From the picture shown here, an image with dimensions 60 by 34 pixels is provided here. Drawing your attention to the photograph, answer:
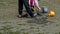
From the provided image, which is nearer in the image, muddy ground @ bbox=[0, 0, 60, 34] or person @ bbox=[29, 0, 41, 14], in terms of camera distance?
muddy ground @ bbox=[0, 0, 60, 34]

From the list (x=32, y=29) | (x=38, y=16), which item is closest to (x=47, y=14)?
(x=38, y=16)

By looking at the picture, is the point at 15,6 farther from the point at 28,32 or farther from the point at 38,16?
the point at 28,32

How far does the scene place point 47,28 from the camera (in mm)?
10148

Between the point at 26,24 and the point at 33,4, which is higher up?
the point at 33,4

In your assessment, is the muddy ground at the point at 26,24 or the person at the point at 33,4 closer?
the muddy ground at the point at 26,24

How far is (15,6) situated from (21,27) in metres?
4.65

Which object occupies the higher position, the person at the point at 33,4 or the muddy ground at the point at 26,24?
the person at the point at 33,4

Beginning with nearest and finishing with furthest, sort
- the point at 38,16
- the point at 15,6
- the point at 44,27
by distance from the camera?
the point at 44,27 → the point at 38,16 → the point at 15,6

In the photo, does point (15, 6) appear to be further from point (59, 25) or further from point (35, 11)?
point (59, 25)

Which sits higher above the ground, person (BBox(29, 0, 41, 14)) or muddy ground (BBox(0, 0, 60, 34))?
person (BBox(29, 0, 41, 14))

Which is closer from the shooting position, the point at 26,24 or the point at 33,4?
the point at 26,24

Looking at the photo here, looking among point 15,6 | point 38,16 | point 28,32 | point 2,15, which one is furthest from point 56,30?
point 15,6

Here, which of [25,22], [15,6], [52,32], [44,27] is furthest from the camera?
[15,6]

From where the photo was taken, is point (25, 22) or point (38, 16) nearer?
point (25, 22)
